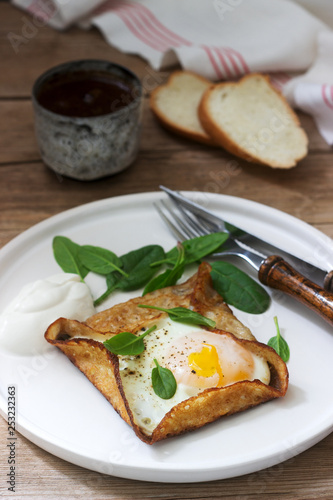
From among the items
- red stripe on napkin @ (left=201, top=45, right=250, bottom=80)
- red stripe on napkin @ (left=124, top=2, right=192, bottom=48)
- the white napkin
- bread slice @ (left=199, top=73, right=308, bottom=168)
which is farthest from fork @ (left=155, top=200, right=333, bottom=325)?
red stripe on napkin @ (left=124, top=2, right=192, bottom=48)

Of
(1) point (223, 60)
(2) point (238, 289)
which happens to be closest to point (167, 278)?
(2) point (238, 289)

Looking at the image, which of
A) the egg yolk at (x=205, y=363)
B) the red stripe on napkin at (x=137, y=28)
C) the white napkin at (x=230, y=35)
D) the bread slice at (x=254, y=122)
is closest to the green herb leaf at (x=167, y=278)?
the egg yolk at (x=205, y=363)

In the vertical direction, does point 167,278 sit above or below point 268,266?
below

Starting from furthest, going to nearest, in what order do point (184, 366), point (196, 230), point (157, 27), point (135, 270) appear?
point (157, 27) → point (196, 230) → point (135, 270) → point (184, 366)

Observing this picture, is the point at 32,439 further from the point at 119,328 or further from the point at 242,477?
the point at 242,477

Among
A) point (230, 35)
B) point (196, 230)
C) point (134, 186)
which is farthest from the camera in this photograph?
point (230, 35)

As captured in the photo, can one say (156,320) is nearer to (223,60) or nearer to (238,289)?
(238,289)
